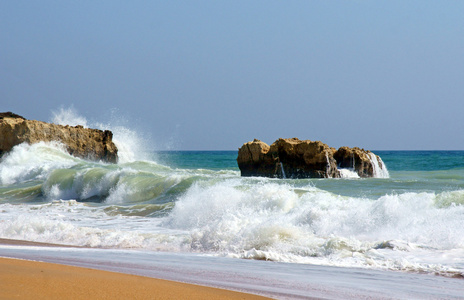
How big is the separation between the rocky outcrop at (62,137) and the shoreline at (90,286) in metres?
21.5

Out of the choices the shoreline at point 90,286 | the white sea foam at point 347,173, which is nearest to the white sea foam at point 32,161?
the white sea foam at point 347,173

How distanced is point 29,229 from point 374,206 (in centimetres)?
554

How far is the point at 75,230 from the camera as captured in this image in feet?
23.9

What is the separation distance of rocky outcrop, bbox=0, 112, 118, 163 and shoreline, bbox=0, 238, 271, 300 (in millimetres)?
21521

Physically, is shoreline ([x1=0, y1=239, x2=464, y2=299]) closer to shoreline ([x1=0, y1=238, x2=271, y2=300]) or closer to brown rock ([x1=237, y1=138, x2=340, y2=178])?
shoreline ([x1=0, y1=238, x2=271, y2=300])

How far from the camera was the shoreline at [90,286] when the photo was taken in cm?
291

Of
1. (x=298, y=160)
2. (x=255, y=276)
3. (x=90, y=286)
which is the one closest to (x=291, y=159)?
(x=298, y=160)

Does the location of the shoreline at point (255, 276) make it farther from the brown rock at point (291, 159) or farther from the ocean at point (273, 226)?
the brown rock at point (291, 159)

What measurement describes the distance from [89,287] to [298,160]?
47.9ft

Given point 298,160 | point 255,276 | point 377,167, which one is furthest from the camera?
point 377,167

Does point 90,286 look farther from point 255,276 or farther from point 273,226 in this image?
point 273,226

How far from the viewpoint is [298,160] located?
17297mm

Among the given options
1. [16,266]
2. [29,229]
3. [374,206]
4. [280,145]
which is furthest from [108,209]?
[280,145]

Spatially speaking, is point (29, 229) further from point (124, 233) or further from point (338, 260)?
point (338, 260)
